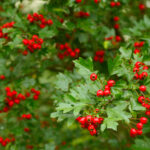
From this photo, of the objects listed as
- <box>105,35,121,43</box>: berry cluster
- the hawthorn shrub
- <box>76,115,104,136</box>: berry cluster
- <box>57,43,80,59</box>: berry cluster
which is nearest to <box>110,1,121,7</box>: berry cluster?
the hawthorn shrub

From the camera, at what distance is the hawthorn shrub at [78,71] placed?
163 centimetres

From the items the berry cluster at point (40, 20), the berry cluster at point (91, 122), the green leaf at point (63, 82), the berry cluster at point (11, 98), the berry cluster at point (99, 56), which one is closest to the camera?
the berry cluster at point (91, 122)

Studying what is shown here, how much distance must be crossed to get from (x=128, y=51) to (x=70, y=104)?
72cm

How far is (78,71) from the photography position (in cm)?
174

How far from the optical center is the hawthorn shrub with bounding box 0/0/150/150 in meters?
1.63

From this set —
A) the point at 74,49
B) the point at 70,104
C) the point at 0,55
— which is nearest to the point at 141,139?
the point at 70,104

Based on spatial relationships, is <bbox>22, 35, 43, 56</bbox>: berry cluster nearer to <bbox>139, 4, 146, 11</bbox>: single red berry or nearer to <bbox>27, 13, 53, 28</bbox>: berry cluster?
<bbox>27, 13, 53, 28</bbox>: berry cluster

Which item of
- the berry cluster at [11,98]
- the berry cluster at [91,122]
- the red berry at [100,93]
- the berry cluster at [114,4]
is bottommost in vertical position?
the berry cluster at [91,122]

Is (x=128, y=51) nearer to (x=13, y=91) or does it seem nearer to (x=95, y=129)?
(x=95, y=129)

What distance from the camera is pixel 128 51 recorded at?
1898 mm

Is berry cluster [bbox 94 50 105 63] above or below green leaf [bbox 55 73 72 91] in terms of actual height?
above

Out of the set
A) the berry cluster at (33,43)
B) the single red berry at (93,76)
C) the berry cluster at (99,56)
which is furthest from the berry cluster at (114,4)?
the single red berry at (93,76)

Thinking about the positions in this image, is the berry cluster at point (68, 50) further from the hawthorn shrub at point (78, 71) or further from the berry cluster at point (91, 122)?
the berry cluster at point (91, 122)

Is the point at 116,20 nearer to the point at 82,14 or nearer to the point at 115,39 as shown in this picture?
the point at 115,39
